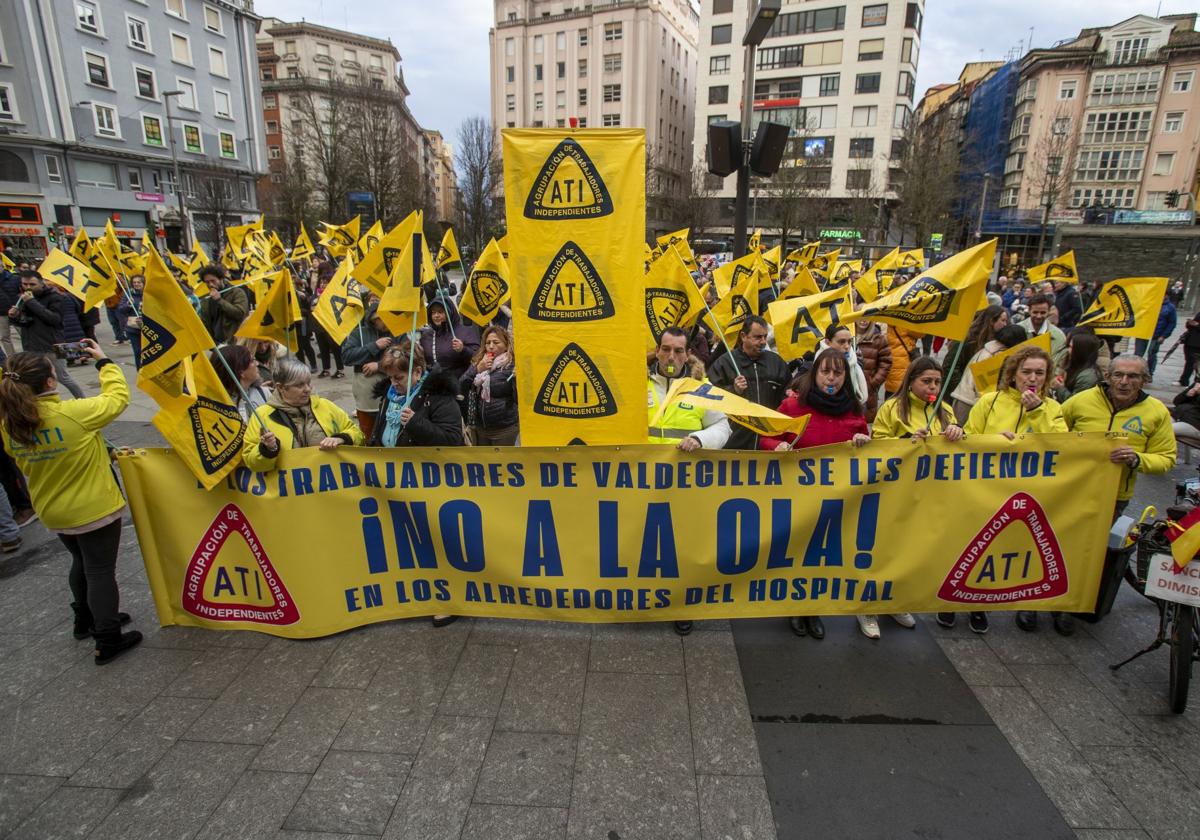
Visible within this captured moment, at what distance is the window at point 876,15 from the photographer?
185 feet

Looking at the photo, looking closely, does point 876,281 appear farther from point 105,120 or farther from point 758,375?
point 105,120

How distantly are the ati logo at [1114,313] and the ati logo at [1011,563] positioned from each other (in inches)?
126

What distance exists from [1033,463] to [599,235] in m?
2.83

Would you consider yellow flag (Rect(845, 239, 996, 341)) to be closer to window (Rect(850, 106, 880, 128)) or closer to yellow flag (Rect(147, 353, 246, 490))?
yellow flag (Rect(147, 353, 246, 490))

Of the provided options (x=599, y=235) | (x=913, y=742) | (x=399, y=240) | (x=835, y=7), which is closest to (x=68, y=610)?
(x=399, y=240)

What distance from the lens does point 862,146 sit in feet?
193

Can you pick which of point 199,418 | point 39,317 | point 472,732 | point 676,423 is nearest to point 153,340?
point 199,418

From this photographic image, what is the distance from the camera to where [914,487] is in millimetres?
3709

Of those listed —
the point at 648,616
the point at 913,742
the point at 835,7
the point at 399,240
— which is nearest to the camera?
the point at 913,742

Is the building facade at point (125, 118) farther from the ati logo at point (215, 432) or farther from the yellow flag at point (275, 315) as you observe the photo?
the ati logo at point (215, 432)

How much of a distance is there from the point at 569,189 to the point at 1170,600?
3.86m

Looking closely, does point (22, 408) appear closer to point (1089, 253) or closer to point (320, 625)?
point (320, 625)

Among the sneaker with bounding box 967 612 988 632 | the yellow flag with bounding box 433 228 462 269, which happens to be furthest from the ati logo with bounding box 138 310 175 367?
the yellow flag with bounding box 433 228 462 269

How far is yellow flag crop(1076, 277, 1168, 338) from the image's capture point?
18.2 feet
